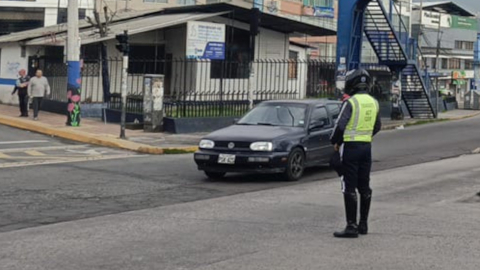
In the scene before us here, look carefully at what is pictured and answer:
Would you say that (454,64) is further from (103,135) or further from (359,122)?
(359,122)

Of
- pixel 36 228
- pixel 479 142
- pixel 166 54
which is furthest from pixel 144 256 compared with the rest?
pixel 166 54

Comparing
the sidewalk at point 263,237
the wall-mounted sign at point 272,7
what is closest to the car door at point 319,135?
the sidewalk at point 263,237

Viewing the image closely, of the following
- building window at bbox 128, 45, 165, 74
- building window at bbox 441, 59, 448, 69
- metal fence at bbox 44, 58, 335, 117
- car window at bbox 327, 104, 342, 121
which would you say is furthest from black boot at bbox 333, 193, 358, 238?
building window at bbox 441, 59, 448, 69

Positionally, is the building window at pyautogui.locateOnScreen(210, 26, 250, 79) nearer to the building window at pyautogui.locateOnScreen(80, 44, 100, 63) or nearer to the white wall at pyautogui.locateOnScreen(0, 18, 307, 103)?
the white wall at pyautogui.locateOnScreen(0, 18, 307, 103)

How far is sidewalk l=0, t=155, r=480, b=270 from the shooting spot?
7043 mm

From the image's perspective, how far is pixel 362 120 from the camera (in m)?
8.10

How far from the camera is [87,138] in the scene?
20.6 metres

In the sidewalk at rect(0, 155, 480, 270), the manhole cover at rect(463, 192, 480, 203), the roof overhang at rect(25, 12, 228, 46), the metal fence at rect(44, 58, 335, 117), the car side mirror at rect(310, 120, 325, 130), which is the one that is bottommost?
the sidewalk at rect(0, 155, 480, 270)

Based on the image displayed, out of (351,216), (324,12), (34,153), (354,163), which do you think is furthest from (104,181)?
(324,12)

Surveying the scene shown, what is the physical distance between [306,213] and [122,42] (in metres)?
11.8

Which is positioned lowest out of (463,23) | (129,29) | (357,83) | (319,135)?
(319,135)

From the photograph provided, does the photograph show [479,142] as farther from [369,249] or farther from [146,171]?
[369,249]

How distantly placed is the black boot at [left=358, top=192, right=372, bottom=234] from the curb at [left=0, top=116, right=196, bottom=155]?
429 inches

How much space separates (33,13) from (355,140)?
48.8 m
